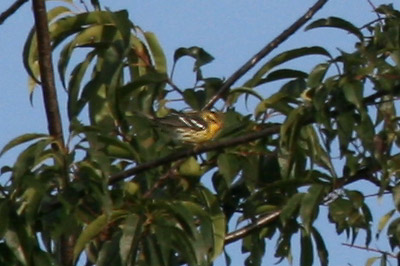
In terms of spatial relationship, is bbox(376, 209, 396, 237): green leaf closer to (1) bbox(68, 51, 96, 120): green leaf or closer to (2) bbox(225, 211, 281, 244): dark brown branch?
(2) bbox(225, 211, 281, 244): dark brown branch

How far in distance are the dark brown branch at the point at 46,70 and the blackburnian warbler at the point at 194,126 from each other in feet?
2.59

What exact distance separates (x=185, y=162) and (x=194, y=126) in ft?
5.31

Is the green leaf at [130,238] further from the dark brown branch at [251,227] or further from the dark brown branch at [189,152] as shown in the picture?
the dark brown branch at [251,227]

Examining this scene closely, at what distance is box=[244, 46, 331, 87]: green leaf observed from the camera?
4.04 m

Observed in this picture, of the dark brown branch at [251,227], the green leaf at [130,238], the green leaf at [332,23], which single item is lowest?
the dark brown branch at [251,227]

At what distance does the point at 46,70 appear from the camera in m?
3.88

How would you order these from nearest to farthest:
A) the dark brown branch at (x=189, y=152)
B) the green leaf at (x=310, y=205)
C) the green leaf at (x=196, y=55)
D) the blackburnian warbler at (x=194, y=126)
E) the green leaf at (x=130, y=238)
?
the green leaf at (x=130, y=238) → the dark brown branch at (x=189, y=152) → the green leaf at (x=310, y=205) → the green leaf at (x=196, y=55) → the blackburnian warbler at (x=194, y=126)

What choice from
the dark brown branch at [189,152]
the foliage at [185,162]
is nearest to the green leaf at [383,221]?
the foliage at [185,162]

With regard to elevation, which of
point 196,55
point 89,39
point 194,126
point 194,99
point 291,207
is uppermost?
point 89,39

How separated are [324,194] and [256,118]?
1.07ft

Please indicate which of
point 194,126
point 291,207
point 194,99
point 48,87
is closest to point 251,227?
point 291,207

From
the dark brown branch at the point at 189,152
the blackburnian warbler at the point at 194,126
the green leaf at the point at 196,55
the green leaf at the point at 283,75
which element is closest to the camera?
the dark brown branch at the point at 189,152

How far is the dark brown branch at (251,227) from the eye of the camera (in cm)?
414

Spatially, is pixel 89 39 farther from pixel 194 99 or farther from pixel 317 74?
pixel 317 74
